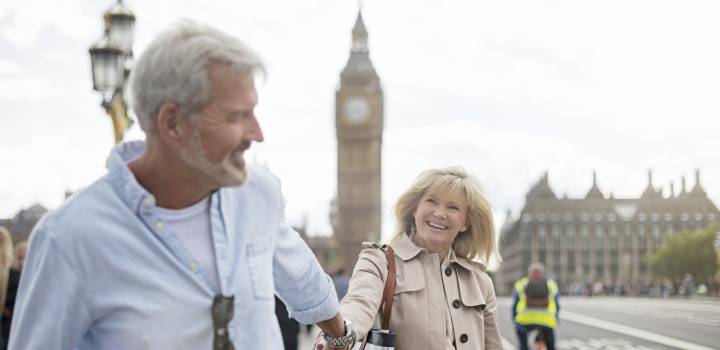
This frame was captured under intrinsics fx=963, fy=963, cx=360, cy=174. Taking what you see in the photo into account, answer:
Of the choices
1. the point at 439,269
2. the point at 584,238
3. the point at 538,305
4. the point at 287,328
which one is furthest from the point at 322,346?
the point at 584,238

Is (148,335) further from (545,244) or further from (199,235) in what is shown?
(545,244)

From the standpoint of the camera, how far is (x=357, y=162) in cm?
8544

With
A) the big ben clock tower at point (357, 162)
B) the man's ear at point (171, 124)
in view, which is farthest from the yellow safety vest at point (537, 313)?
the big ben clock tower at point (357, 162)

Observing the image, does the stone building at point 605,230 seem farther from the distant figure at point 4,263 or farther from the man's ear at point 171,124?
the man's ear at point 171,124

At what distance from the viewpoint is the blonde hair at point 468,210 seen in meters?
3.65

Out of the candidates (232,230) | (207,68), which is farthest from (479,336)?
(207,68)

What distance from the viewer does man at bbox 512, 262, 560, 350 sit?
11086 millimetres

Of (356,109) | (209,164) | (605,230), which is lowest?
(605,230)

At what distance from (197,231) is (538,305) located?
389 inches

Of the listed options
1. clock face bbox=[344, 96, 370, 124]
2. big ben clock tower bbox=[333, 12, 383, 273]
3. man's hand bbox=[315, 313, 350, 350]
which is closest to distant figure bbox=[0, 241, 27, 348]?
man's hand bbox=[315, 313, 350, 350]

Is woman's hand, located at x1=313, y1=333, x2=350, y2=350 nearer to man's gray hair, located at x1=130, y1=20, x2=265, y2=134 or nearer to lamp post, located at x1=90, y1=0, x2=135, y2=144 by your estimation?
man's gray hair, located at x1=130, y1=20, x2=265, y2=134

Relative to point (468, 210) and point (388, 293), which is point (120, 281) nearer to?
point (388, 293)

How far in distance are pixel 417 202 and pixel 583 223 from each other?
11742cm

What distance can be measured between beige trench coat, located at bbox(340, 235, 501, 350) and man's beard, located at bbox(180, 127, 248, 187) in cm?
139
